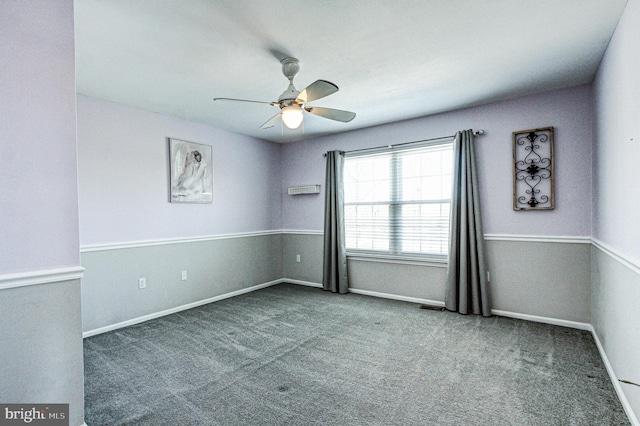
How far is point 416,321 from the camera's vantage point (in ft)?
11.4

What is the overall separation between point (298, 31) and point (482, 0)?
1.13 meters

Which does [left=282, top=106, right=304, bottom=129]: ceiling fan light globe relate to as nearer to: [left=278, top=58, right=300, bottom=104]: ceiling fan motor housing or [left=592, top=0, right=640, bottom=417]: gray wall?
[left=278, top=58, right=300, bottom=104]: ceiling fan motor housing

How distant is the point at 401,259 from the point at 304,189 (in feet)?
6.21

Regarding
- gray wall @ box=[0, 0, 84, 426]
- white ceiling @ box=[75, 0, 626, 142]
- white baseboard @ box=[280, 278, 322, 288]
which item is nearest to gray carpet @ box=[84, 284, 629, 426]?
gray wall @ box=[0, 0, 84, 426]

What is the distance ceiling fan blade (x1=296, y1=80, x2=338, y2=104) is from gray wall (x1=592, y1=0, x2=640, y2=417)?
1722mm

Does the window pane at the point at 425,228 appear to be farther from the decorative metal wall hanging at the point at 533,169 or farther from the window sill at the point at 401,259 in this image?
the decorative metal wall hanging at the point at 533,169

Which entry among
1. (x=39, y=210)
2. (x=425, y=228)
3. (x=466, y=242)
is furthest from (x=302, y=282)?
(x=39, y=210)

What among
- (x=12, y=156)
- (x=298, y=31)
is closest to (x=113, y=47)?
(x=12, y=156)

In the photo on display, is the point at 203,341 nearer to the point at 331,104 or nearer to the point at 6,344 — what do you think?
the point at 6,344

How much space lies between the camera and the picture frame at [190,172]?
3.97 metres

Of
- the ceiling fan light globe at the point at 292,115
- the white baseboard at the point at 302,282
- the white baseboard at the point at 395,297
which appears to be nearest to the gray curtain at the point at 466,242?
the white baseboard at the point at 395,297

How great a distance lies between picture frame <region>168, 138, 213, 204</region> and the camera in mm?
3971

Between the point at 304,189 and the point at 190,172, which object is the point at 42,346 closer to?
the point at 190,172

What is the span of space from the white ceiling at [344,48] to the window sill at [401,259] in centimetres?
192
